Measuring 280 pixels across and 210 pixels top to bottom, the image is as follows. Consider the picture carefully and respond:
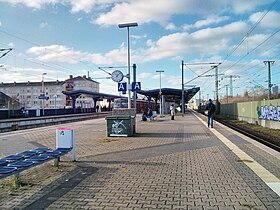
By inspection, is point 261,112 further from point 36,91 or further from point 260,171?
point 36,91

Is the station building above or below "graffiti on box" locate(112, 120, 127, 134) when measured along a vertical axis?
above

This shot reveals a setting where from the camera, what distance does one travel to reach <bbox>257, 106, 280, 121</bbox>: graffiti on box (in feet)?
66.2

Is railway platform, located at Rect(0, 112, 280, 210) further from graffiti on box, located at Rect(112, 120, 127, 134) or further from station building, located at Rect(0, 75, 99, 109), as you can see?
station building, located at Rect(0, 75, 99, 109)

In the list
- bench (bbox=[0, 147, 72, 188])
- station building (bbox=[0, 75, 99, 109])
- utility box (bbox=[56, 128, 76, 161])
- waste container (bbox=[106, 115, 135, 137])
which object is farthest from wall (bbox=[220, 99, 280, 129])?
station building (bbox=[0, 75, 99, 109])

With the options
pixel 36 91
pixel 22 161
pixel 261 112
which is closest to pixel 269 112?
pixel 261 112

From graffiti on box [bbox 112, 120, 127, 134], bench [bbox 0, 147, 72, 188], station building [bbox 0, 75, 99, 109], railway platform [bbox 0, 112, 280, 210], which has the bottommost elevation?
railway platform [bbox 0, 112, 280, 210]

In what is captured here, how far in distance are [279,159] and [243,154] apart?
3.54 ft

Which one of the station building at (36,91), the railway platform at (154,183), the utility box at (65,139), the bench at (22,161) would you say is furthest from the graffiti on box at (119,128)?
the station building at (36,91)

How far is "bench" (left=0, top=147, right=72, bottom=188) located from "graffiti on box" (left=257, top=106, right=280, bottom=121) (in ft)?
55.4

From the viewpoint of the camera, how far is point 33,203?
15.1 feet

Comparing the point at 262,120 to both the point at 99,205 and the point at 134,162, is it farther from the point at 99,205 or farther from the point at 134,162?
the point at 99,205

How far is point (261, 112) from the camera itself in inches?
961

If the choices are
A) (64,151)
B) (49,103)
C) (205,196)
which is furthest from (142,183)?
(49,103)

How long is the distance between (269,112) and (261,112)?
2455 millimetres
